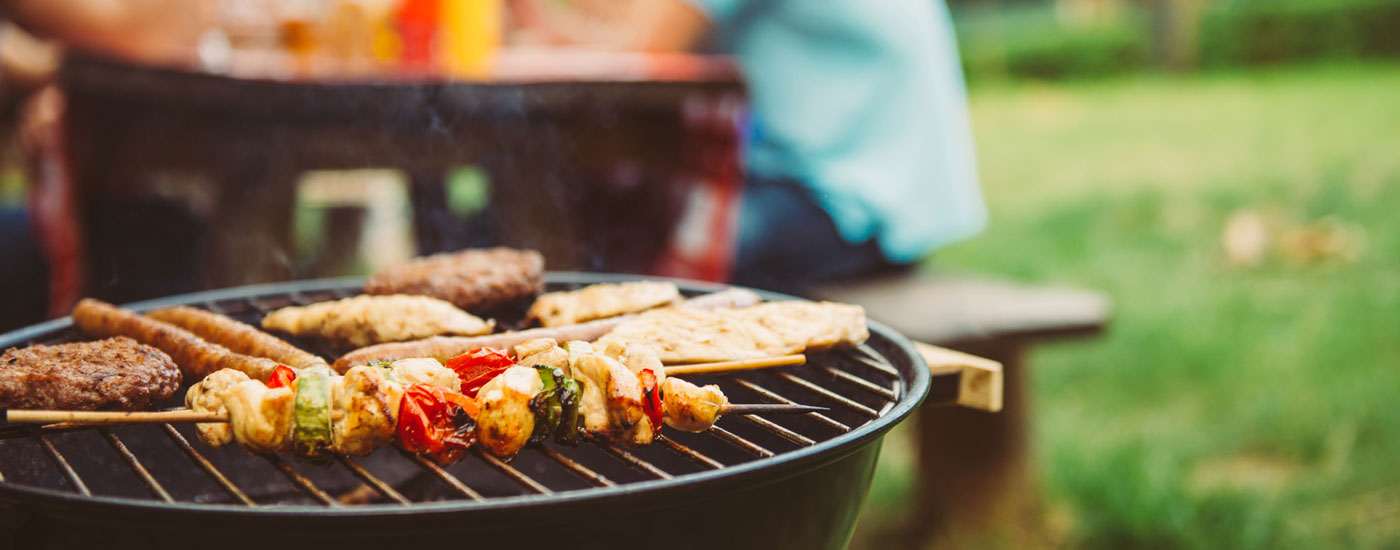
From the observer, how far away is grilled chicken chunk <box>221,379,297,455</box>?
4.60ft

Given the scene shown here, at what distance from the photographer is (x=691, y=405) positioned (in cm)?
153

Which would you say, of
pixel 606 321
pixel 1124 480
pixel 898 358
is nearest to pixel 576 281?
pixel 606 321

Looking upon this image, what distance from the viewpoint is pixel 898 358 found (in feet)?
6.36

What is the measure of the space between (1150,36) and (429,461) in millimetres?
Answer: 17474

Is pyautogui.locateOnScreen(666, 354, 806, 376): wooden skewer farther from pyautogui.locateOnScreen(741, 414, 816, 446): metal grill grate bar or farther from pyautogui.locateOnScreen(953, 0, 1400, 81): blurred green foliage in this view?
pyautogui.locateOnScreen(953, 0, 1400, 81): blurred green foliage

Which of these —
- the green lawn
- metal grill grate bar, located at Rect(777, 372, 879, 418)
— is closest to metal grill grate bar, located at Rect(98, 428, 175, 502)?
metal grill grate bar, located at Rect(777, 372, 879, 418)

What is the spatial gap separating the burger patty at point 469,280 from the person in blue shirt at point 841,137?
164cm

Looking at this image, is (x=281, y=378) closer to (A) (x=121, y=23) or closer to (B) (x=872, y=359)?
(B) (x=872, y=359)

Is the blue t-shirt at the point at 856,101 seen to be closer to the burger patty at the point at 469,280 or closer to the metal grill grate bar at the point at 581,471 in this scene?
the burger patty at the point at 469,280

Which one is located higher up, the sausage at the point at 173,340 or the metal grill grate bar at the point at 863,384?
the sausage at the point at 173,340

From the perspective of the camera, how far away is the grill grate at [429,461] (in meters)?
1.50

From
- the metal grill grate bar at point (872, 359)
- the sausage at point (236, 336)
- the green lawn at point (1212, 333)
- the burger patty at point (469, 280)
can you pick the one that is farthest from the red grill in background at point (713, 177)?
the sausage at point (236, 336)

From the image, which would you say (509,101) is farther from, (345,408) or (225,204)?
(345,408)

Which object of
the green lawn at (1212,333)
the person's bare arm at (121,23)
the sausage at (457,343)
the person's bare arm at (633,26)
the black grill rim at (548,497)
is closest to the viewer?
the black grill rim at (548,497)
